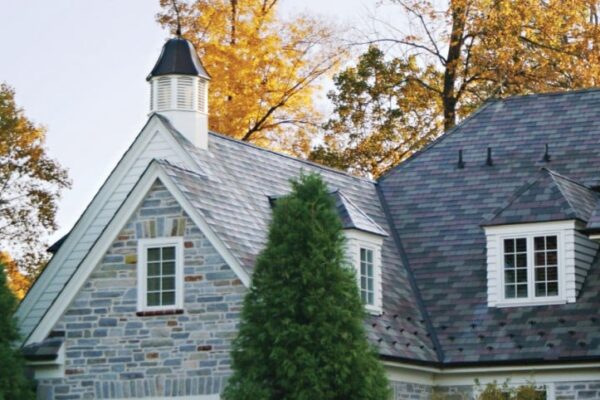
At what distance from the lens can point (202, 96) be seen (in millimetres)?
27359

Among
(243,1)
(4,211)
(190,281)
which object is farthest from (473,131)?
(4,211)

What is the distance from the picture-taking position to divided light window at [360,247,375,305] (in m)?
26.4

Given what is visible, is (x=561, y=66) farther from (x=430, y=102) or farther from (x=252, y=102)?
(x=252, y=102)

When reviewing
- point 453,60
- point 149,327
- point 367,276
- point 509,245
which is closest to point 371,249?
point 367,276

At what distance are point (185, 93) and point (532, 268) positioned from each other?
21.9ft

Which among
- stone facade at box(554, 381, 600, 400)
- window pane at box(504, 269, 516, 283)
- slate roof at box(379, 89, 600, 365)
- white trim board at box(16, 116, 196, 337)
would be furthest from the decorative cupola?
stone facade at box(554, 381, 600, 400)

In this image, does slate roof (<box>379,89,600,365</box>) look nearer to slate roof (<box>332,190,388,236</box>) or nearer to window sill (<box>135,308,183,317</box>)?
slate roof (<box>332,190,388,236</box>)

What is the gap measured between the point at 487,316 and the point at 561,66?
15.1m

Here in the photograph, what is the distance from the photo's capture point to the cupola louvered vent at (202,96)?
88.9ft

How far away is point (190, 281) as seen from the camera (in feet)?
78.8

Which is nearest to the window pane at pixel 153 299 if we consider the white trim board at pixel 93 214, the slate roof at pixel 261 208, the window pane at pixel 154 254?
the window pane at pixel 154 254

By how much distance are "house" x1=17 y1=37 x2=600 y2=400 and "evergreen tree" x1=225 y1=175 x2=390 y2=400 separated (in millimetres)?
1335

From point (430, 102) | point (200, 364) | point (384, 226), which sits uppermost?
point (430, 102)

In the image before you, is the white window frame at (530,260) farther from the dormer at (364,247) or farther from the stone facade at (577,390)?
the dormer at (364,247)
